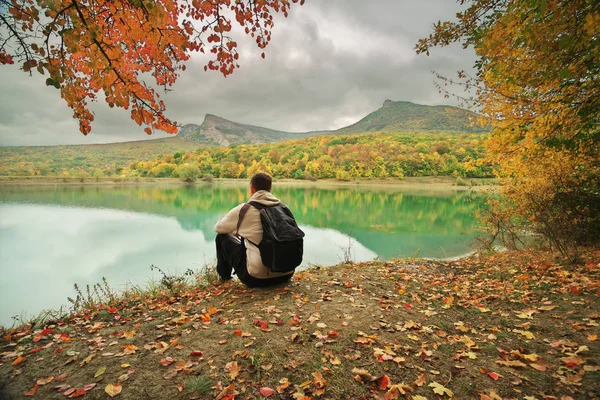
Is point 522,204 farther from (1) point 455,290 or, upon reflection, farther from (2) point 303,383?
(2) point 303,383

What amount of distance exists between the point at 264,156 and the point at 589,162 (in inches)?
3261

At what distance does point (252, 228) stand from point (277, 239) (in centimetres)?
37

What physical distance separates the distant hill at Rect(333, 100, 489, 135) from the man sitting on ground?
5384 inches

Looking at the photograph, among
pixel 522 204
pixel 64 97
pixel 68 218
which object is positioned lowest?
pixel 68 218

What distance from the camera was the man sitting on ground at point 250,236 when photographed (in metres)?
3.80

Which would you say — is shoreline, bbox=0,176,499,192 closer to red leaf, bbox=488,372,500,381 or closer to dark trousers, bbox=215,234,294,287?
dark trousers, bbox=215,234,294,287

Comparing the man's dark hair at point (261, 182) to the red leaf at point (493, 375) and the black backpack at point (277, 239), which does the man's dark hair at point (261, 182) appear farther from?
the red leaf at point (493, 375)

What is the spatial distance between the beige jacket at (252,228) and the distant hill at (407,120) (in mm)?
136875

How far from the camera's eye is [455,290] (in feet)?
15.0

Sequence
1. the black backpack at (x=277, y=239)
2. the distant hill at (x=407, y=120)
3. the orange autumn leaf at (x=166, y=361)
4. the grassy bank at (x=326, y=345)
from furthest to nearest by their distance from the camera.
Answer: the distant hill at (x=407, y=120), the black backpack at (x=277, y=239), the orange autumn leaf at (x=166, y=361), the grassy bank at (x=326, y=345)

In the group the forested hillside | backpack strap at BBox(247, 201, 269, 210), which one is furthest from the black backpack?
the forested hillside

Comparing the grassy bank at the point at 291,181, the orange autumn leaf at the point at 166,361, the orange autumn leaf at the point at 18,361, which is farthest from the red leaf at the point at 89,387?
the grassy bank at the point at 291,181

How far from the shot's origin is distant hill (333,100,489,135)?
13912cm

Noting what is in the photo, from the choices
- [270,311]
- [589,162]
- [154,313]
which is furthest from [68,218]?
[589,162]
